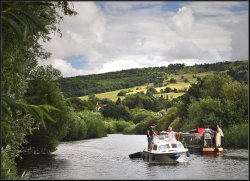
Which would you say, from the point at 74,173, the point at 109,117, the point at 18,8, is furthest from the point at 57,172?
the point at 109,117

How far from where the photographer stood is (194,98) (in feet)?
225

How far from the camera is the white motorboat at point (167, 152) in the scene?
32719 millimetres

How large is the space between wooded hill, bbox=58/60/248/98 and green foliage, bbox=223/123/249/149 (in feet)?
21.8

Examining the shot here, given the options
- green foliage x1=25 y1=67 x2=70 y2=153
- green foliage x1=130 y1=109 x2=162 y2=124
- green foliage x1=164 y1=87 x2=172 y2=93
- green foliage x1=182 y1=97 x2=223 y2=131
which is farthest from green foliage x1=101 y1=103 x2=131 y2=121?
green foliage x1=25 y1=67 x2=70 y2=153

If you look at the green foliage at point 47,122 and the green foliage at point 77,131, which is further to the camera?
the green foliage at point 77,131

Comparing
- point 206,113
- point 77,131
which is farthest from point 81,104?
point 206,113

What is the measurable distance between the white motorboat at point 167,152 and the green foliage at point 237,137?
1548cm

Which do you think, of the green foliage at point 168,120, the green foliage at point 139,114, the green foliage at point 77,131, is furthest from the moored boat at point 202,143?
the green foliage at point 139,114

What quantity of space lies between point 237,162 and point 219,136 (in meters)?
13.8

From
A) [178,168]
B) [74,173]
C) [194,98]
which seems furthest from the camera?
[194,98]

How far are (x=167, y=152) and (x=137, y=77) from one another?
32.3m

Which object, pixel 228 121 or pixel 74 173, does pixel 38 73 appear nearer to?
pixel 74 173

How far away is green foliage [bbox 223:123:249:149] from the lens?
4772 centimetres

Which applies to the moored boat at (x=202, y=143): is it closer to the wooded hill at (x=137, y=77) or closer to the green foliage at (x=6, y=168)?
the wooded hill at (x=137, y=77)
